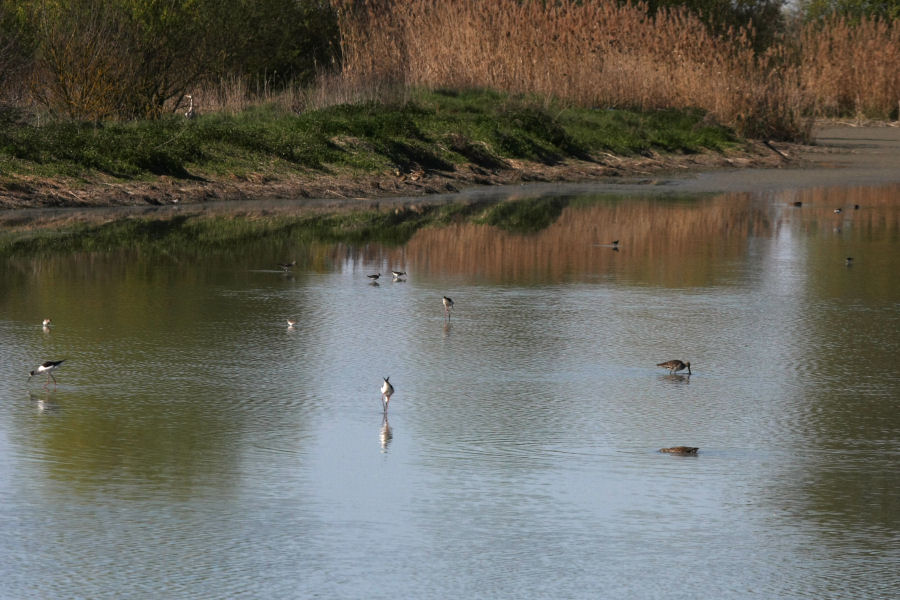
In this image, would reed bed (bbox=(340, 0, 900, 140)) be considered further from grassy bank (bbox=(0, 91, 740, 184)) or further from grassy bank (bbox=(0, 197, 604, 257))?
grassy bank (bbox=(0, 197, 604, 257))

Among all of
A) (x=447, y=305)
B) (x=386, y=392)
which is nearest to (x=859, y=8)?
(x=447, y=305)

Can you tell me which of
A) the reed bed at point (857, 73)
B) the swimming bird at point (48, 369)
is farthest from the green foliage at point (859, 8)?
the swimming bird at point (48, 369)

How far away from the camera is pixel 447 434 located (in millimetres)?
8453

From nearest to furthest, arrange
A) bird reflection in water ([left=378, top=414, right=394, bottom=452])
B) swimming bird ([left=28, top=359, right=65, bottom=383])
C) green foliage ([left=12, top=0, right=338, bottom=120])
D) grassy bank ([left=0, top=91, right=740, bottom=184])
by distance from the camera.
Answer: bird reflection in water ([left=378, top=414, right=394, bottom=452]), swimming bird ([left=28, top=359, right=65, bottom=383]), grassy bank ([left=0, top=91, right=740, bottom=184]), green foliage ([left=12, top=0, right=338, bottom=120])

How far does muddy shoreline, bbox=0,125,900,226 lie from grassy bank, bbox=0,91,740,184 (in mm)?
370

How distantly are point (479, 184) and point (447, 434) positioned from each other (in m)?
18.2

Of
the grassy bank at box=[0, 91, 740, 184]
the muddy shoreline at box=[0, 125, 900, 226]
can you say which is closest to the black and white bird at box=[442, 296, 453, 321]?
the muddy shoreline at box=[0, 125, 900, 226]

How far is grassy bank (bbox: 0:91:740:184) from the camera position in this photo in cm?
2256

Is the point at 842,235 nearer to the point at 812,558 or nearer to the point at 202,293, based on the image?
the point at 202,293

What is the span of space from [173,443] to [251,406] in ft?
3.42

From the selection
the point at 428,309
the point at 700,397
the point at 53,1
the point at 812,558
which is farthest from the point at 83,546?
the point at 53,1

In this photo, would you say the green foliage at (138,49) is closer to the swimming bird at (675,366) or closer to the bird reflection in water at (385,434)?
the swimming bird at (675,366)

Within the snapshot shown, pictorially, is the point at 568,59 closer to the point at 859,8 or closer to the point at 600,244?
the point at 600,244

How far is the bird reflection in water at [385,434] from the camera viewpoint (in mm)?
8204
